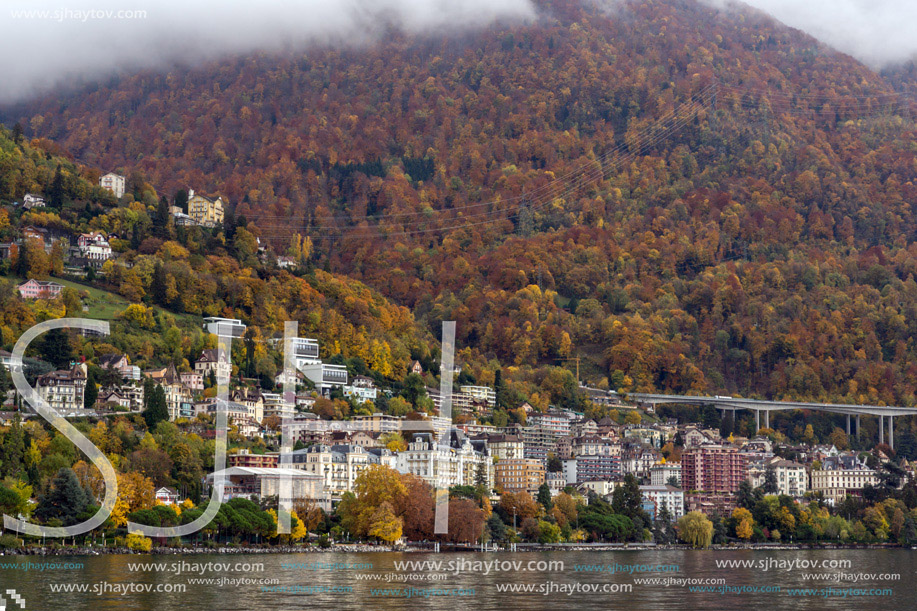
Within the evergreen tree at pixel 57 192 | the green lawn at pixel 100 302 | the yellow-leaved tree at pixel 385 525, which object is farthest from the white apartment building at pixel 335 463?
the evergreen tree at pixel 57 192

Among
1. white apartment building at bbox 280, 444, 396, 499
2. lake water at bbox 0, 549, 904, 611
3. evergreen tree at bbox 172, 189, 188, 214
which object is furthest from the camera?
Result: evergreen tree at bbox 172, 189, 188, 214

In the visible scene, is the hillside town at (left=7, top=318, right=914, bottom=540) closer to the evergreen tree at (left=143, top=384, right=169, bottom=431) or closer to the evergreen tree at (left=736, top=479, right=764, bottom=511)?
the evergreen tree at (left=736, top=479, right=764, bottom=511)

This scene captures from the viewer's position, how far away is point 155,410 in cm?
9031

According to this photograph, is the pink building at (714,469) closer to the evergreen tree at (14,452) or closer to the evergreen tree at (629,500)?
the evergreen tree at (629,500)

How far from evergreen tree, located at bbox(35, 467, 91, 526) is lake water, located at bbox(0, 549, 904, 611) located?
542cm

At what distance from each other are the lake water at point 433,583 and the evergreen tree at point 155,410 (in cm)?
2244

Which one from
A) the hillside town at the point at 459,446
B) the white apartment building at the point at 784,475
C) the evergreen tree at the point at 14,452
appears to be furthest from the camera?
the white apartment building at the point at 784,475

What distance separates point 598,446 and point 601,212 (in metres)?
69.4

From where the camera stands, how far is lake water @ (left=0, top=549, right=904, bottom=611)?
152 ft

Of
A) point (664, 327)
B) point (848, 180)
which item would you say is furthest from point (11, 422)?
point (848, 180)

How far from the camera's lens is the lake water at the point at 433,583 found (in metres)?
46.2

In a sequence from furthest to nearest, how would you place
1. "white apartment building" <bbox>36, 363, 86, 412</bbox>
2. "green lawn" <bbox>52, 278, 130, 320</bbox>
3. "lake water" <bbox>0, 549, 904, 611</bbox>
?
"green lawn" <bbox>52, 278, 130, 320</bbox>, "white apartment building" <bbox>36, 363, 86, 412</bbox>, "lake water" <bbox>0, 549, 904, 611</bbox>

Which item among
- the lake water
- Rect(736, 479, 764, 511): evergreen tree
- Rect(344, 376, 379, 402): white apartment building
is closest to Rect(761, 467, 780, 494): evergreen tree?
Rect(736, 479, 764, 511): evergreen tree

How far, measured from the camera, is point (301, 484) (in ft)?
291
